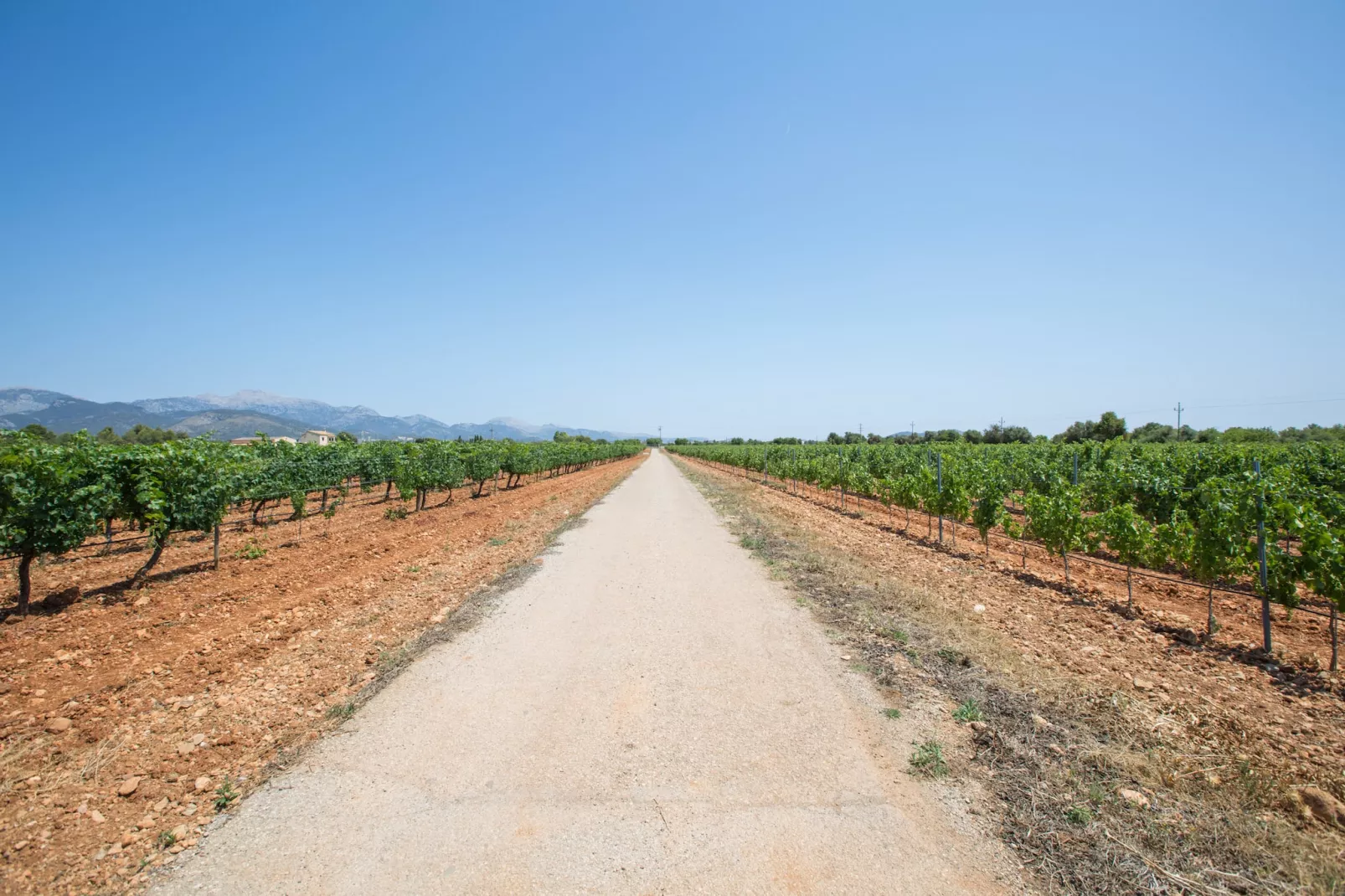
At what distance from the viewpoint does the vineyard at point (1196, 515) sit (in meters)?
6.75

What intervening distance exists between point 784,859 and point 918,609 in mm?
5874

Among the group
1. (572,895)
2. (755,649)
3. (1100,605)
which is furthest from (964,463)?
(572,895)

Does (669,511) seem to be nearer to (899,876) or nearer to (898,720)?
(898,720)

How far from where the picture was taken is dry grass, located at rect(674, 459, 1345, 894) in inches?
123

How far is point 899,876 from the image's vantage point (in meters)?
3.11

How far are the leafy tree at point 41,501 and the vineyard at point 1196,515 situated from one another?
16803 mm

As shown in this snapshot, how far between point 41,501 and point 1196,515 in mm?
23034

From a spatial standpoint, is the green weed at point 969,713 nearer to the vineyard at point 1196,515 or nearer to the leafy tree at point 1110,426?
the vineyard at point 1196,515

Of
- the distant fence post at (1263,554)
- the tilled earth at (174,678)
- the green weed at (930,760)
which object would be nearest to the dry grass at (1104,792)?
the green weed at (930,760)

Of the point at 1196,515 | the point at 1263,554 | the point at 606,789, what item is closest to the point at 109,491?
the point at 606,789

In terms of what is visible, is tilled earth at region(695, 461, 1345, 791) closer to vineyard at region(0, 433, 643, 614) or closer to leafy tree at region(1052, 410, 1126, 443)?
vineyard at region(0, 433, 643, 614)

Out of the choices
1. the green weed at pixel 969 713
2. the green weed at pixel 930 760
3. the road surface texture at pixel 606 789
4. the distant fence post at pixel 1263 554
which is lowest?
→ the road surface texture at pixel 606 789

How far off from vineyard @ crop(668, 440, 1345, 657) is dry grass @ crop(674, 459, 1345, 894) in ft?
11.3

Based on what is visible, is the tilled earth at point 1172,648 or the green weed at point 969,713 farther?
the green weed at point 969,713
